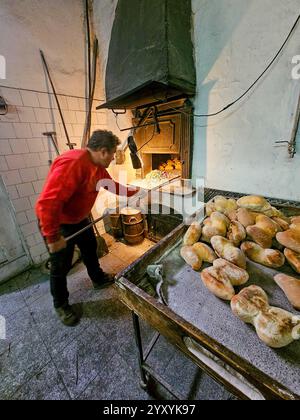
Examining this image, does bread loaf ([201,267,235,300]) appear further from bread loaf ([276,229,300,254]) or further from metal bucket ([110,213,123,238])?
metal bucket ([110,213,123,238])

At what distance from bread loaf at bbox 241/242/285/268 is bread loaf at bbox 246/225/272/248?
0.02 metres

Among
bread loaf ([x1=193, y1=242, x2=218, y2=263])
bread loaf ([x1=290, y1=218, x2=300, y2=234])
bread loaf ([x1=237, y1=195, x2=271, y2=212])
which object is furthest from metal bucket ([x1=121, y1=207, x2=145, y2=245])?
bread loaf ([x1=290, y1=218, x2=300, y2=234])

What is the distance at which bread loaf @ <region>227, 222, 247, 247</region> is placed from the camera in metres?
0.82

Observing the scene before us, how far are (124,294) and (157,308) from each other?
175 mm

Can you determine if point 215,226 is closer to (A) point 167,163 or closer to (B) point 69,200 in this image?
(B) point 69,200

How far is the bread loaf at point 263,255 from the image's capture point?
0.74m

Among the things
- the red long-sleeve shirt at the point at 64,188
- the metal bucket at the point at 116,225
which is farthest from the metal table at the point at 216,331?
the metal bucket at the point at 116,225

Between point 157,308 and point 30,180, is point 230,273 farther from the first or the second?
point 30,180

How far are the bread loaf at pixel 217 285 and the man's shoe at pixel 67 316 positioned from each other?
1504mm

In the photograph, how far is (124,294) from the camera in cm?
72

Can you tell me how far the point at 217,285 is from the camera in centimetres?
65

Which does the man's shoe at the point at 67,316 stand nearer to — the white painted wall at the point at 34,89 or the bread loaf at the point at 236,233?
the white painted wall at the point at 34,89

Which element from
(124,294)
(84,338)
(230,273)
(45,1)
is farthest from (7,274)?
(45,1)

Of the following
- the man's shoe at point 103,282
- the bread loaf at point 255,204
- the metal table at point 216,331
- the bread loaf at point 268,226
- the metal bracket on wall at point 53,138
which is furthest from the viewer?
the metal bracket on wall at point 53,138
